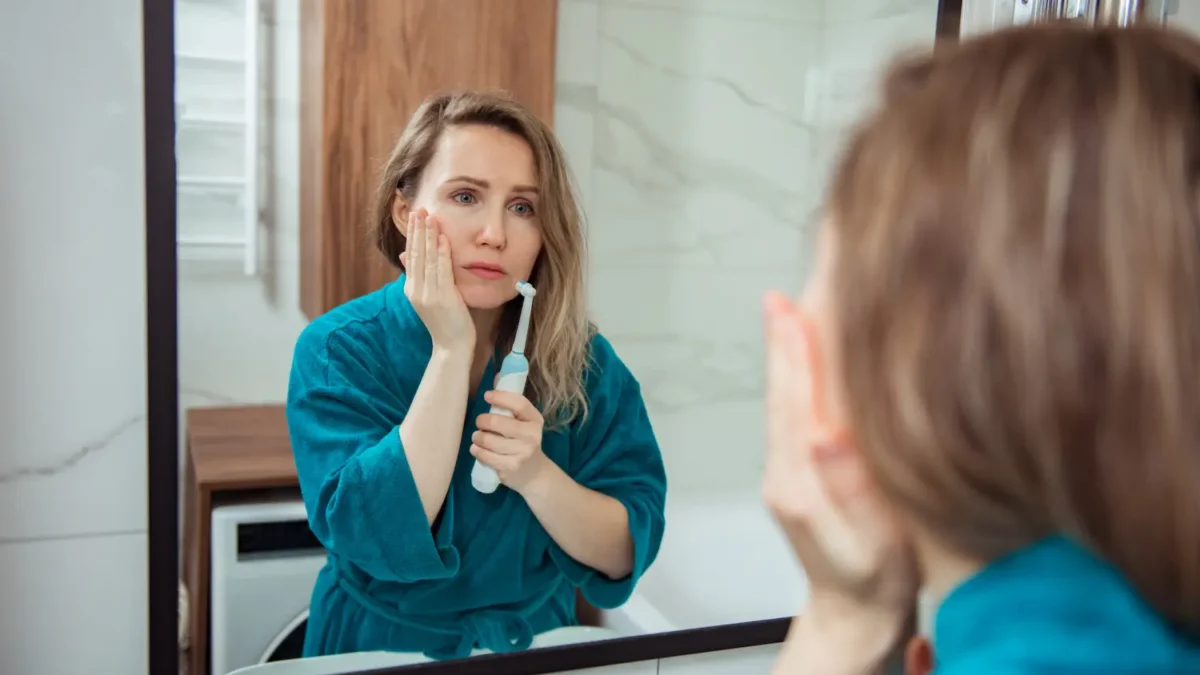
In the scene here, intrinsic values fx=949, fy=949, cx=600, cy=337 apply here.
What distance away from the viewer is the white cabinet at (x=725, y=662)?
95 centimetres

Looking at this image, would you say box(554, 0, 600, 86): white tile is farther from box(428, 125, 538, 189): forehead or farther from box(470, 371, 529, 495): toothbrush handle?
box(470, 371, 529, 495): toothbrush handle

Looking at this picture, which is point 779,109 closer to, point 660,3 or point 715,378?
point 660,3

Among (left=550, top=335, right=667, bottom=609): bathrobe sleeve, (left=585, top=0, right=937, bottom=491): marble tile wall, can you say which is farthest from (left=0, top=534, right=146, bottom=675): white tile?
(left=585, top=0, right=937, bottom=491): marble tile wall

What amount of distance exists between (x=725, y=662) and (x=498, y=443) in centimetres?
36

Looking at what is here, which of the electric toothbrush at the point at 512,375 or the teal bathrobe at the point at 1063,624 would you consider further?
the electric toothbrush at the point at 512,375

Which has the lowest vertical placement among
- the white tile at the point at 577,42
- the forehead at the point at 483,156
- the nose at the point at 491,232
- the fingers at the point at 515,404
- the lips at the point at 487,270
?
the fingers at the point at 515,404

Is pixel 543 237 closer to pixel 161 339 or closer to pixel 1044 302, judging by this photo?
pixel 161 339

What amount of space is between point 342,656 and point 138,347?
1.02ft

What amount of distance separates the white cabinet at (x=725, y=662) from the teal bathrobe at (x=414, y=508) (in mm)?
109

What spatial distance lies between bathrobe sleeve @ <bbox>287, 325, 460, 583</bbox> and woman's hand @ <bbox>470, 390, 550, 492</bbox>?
0.07m

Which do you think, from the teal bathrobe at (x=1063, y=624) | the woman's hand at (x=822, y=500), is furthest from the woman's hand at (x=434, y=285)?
the teal bathrobe at (x=1063, y=624)

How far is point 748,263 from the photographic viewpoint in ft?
3.18

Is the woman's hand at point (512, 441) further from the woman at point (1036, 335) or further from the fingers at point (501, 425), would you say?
the woman at point (1036, 335)

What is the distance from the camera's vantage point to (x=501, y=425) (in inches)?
31.8
